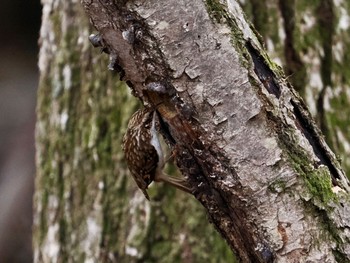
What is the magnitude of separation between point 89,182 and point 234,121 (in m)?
1.61

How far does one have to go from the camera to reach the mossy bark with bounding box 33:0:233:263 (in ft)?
9.81

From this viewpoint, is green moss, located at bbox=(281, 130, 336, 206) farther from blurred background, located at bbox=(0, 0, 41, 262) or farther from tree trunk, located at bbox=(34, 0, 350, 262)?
blurred background, located at bbox=(0, 0, 41, 262)

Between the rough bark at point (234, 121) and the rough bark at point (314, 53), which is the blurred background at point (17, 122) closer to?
the rough bark at point (314, 53)

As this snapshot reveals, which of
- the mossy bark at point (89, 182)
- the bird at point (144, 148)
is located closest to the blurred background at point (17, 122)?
the mossy bark at point (89, 182)

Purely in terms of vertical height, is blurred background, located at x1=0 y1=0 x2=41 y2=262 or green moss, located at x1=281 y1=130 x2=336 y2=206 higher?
blurred background, located at x1=0 y1=0 x2=41 y2=262

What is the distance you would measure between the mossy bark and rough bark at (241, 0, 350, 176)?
1.95 feet

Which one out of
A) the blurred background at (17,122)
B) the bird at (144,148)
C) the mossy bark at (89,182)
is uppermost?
the blurred background at (17,122)

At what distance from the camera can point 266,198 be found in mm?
1613

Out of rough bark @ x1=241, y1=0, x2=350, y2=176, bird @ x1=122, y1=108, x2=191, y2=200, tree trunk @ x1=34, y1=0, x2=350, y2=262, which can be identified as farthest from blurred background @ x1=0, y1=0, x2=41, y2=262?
tree trunk @ x1=34, y1=0, x2=350, y2=262

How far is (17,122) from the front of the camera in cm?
742

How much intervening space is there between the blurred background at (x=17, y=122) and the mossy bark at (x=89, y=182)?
3.16 metres

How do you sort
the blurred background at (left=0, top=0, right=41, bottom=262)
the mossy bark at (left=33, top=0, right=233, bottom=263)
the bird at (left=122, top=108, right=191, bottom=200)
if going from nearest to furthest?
the bird at (left=122, top=108, right=191, bottom=200)
the mossy bark at (left=33, top=0, right=233, bottom=263)
the blurred background at (left=0, top=0, right=41, bottom=262)

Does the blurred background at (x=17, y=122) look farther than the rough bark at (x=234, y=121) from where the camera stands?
Yes

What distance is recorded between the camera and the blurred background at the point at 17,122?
254 inches
